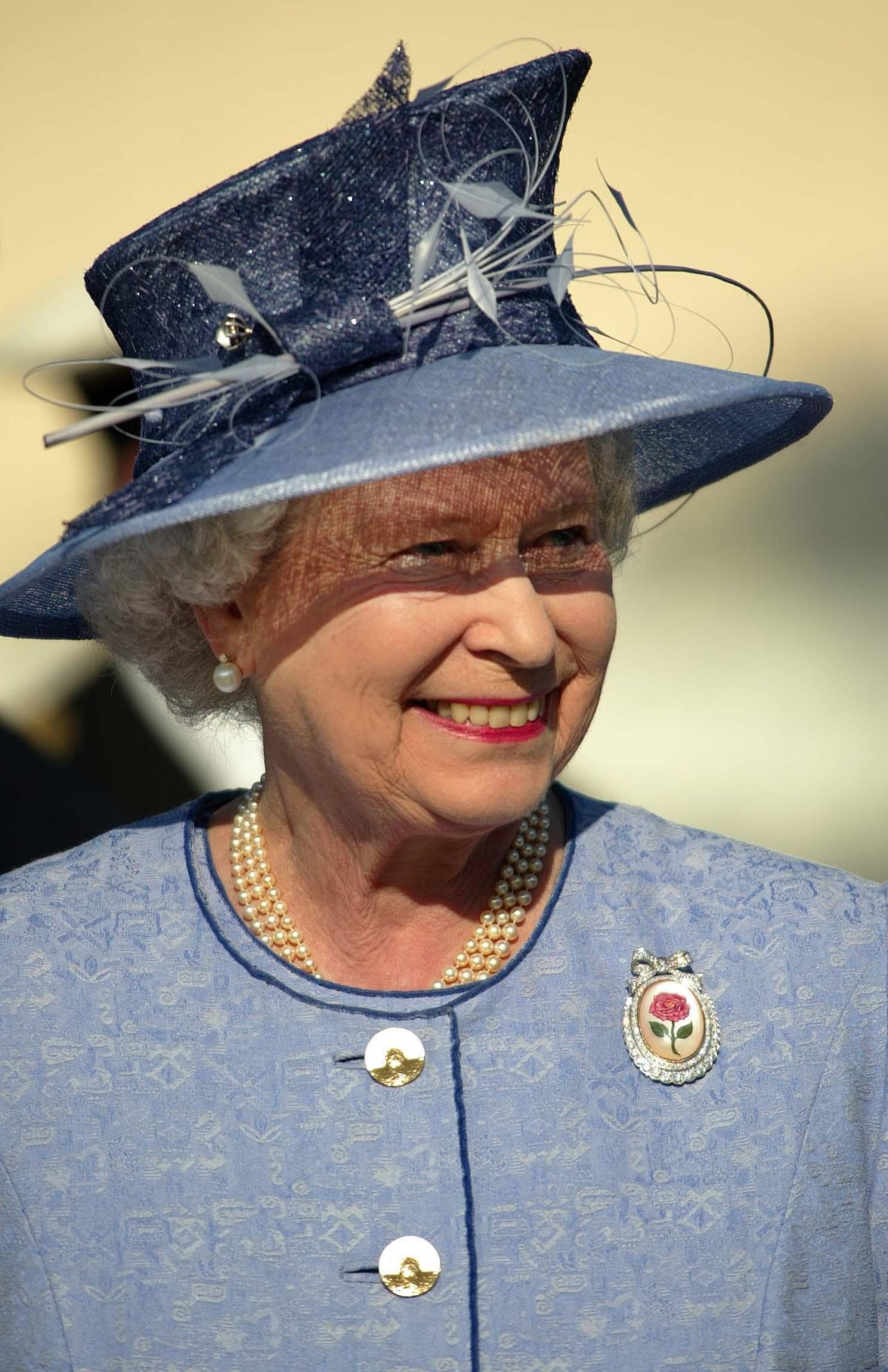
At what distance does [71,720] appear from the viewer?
3.30 meters

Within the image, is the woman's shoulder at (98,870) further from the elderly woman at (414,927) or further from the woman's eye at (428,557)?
the woman's eye at (428,557)

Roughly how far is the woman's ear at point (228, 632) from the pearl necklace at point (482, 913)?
1.07ft

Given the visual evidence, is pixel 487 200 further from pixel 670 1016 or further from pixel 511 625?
pixel 670 1016

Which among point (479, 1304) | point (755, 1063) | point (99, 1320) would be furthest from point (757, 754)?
point (99, 1320)

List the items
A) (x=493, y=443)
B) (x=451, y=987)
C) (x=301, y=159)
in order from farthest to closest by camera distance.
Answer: (x=451, y=987), (x=301, y=159), (x=493, y=443)

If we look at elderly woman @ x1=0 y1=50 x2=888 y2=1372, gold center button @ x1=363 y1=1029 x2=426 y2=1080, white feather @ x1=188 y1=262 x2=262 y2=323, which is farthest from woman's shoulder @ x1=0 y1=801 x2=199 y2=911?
white feather @ x1=188 y1=262 x2=262 y2=323

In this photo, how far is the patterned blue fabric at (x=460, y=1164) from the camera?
6.33 ft

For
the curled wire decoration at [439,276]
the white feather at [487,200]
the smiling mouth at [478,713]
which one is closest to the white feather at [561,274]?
the curled wire decoration at [439,276]

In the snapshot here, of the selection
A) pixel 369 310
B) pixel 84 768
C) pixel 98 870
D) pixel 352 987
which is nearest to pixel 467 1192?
→ pixel 352 987

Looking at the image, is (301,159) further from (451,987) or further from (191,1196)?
(191,1196)

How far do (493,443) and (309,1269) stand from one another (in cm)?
109

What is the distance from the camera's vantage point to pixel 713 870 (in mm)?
2191

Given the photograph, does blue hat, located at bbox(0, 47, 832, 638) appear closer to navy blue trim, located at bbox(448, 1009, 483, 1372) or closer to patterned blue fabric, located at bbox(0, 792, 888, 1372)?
patterned blue fabric, located at bbox(0, 792, 888, 1372)

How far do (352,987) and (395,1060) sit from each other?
5.1 inches
